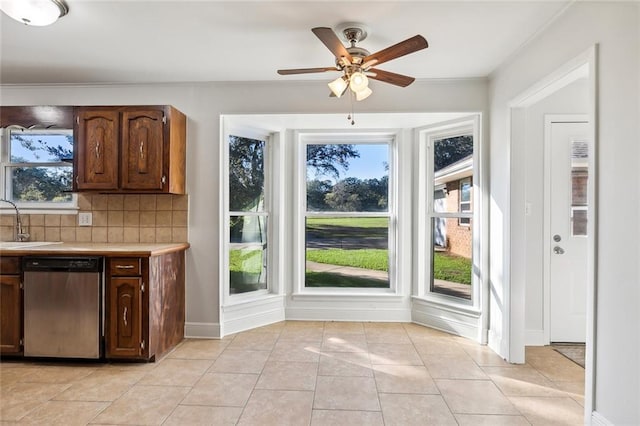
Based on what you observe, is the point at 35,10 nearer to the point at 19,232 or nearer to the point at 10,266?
the point at 10,266

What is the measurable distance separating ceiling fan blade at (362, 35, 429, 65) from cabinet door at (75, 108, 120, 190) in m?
2.35

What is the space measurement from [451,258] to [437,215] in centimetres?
48

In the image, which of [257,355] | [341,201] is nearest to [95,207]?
[257,355]

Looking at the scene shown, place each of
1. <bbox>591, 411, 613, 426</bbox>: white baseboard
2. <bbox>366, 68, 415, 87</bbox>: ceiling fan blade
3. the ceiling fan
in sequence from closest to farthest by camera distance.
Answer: <bbox>591, 411, 613, 426</bbox>: white baseboard → the ceiling fan → <bbox>366, 68, 415, 87</bbox>: ceiling fan blade

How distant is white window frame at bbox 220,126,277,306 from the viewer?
351 centimetres

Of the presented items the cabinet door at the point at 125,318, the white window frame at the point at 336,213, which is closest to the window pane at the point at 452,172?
the white window frame at the point at 336,213

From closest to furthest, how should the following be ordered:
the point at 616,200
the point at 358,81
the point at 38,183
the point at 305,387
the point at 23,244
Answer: the point at 616,200
the point at 358,81
the point at 305,387
the point at 23,244
the point at 38,183

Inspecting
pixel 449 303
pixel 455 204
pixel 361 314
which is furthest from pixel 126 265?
pixel 455 204

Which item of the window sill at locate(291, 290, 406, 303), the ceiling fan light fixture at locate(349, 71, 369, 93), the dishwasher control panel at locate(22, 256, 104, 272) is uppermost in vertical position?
the ceiling fan light fixture at locate(349, 71, 369, 93)

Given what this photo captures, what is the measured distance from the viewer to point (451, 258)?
3.72 meters

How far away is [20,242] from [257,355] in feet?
8.44

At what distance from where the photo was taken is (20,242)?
3367mm

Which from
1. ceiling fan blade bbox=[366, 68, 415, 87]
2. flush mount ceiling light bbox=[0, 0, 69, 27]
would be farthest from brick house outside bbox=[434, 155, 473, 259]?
flush mount ceiling light bbox=[0, 0, 69, 27]

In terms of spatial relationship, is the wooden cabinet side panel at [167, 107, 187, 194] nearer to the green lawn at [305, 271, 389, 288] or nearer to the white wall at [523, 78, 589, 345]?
the green lawn at [305, 271, 389, 288]
